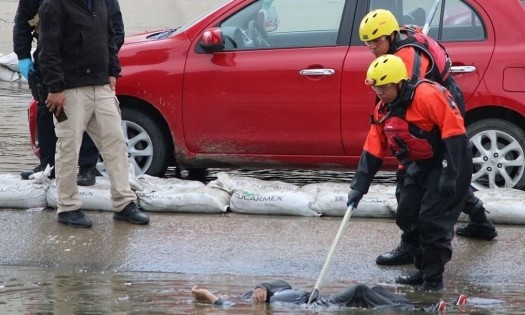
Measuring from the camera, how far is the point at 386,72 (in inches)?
256

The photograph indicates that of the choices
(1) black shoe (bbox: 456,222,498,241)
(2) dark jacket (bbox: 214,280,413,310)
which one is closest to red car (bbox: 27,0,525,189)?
(1) black shoe (bbox: 456,222,498,241)

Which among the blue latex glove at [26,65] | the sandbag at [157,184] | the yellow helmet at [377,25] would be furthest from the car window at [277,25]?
the yellow helmet at [377,25]

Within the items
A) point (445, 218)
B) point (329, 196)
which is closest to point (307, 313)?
point (445, 218)

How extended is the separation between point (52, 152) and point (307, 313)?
3154 mm

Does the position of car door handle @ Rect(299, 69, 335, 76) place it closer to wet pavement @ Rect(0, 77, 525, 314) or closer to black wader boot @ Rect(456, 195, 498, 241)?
wet pavement @ Rect(0, 77, 525, 314)

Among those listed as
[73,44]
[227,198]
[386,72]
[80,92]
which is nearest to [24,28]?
[73,44]

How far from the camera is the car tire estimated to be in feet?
29.6

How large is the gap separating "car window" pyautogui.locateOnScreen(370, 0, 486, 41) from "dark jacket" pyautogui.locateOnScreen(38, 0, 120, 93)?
228 cm

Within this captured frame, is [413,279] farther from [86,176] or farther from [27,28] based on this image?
[27,28]

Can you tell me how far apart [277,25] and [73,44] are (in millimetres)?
1940

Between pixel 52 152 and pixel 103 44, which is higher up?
pixel 103 44

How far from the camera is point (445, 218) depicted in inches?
264

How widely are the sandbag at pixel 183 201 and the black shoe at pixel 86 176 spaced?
456 millimetres

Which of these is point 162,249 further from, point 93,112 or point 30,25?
point 30,25
